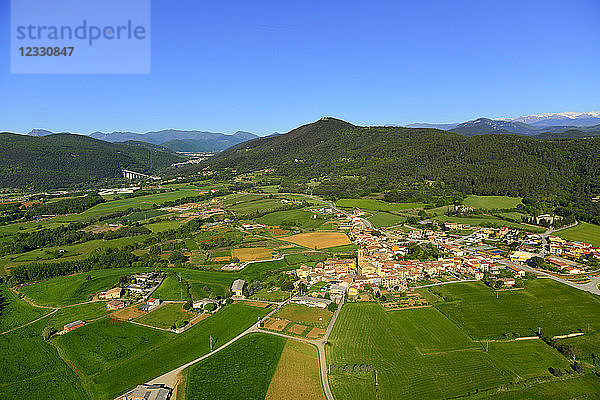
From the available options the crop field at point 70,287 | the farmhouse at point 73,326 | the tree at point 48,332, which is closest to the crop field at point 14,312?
the crop field at point 70,287

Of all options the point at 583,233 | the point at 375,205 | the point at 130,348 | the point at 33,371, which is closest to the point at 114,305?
the point at 130,348

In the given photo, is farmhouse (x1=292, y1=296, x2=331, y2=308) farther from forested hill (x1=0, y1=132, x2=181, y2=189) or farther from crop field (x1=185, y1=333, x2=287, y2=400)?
forested hill (x1=0, y1=132, x2=181, y2=189)

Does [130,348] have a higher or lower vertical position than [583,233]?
lower

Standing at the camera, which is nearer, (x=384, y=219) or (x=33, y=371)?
(x=33, y=371)

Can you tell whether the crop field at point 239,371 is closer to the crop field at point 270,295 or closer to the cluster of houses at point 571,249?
the crop field at point 270,295

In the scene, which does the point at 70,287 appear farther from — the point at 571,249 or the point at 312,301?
the point at 571,249

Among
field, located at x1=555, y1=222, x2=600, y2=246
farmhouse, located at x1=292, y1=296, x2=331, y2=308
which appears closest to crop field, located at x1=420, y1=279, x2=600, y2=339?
farmhouse, located at x1=292, y1=296, x2=331, y2=308

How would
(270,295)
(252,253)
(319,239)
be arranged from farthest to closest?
1. (319,239)
2. (252,253)
3. (270,295)
